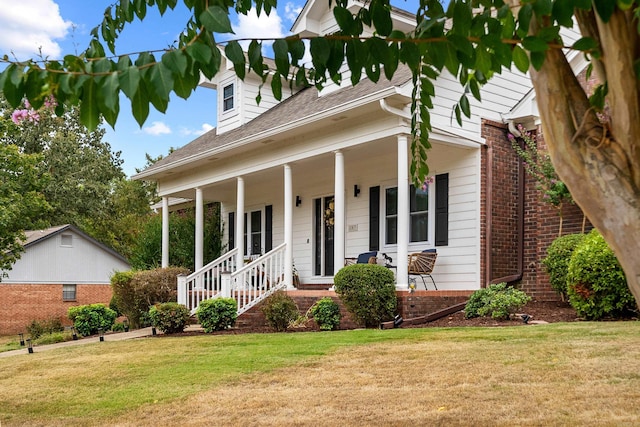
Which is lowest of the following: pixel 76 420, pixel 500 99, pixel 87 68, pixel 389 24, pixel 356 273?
pixel 76 420

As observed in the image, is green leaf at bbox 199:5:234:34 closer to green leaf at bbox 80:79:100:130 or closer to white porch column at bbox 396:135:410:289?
green leaf at bbox 80:79:100:130

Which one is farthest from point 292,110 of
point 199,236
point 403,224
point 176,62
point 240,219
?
point 176,62

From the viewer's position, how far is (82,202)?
39469 millimetres

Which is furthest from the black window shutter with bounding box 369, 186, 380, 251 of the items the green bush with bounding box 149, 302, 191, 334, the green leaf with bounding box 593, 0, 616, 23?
the green leaf with bounding box 593, 0, 616, 23

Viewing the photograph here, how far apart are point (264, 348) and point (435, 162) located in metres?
6.39

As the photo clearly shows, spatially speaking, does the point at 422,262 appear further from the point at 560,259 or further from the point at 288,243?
the point at 288,243

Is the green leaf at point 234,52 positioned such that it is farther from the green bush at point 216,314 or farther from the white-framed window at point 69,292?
the white-framed window at point 69,292

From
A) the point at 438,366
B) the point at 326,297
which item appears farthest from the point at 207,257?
the point at 438,366

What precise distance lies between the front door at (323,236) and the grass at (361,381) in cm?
697

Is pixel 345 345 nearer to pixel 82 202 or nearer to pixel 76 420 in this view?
pixel 76 420

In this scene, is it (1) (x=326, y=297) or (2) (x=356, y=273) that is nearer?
(2) (x=356, y=273)

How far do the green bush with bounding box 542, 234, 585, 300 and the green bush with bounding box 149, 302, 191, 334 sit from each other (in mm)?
6560

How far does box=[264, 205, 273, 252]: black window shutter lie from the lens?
19359 mm

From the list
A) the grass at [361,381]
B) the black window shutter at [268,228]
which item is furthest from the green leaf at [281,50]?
the black window shutter at [268,228]
